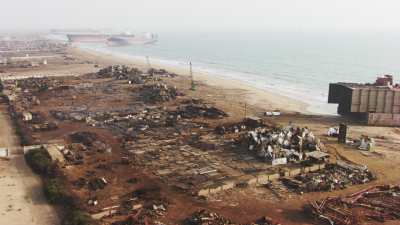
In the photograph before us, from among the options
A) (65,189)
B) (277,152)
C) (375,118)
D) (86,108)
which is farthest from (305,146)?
(86,108)

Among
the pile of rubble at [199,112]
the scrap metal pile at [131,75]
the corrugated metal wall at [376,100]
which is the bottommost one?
the pile of rubble at [199,112]

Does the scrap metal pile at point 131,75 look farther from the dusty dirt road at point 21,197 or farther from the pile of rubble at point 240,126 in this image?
the dusty dirt road at point 21,197

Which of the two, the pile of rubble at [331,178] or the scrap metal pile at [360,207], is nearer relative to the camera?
the scrap metal pile at [360,207]

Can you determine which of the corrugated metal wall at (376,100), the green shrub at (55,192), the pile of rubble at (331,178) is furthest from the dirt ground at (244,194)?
the corrugated metal wall at (376,100)

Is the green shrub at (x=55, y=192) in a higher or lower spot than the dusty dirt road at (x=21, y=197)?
higher

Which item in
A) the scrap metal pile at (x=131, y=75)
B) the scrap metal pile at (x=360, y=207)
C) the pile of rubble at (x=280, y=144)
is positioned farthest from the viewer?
the scrap metal pile at (x=131, y=75)

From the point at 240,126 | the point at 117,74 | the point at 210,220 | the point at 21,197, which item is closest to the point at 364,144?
the point at 240,126

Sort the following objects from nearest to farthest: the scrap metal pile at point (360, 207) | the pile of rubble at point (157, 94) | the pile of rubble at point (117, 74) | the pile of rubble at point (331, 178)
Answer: the scrap metal pile at point (360, 207), the pile of rubble at point (331, 178), the pile of rubble at point (157, 94), the pile of rubble at point (117, 74)
